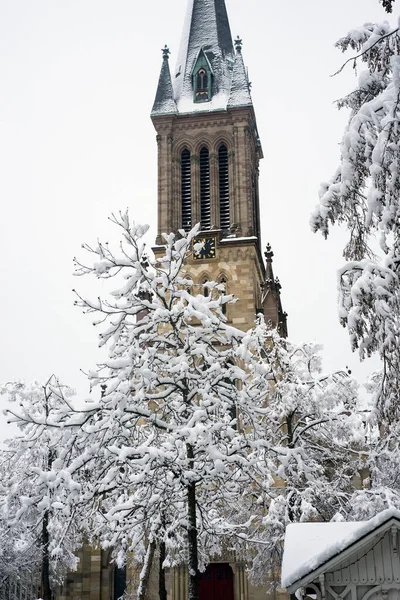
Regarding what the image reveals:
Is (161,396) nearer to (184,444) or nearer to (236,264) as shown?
(184,444)

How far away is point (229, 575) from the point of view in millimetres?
31922

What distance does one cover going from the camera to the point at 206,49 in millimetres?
44594

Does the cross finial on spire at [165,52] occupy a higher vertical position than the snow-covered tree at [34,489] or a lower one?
higher

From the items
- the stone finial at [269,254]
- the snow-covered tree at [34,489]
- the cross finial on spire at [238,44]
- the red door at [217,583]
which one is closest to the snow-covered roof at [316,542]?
the snow-covered tree at [34,489]

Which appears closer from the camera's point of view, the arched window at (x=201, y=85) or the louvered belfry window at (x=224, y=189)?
the louvered belfry window at (x=224, y=189)

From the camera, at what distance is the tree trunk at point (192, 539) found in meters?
13.7

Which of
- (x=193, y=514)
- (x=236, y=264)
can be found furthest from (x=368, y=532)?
(x=236, y=264)

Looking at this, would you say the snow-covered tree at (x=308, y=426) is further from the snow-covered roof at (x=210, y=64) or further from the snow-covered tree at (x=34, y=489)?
the snow-covered roof at (x=210, y=64)

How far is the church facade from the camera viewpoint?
35.5 metres

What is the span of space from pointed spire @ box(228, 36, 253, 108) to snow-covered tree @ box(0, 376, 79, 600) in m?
19.4

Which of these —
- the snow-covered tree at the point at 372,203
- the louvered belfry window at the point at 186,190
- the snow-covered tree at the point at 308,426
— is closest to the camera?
the snow-covered tree at the point at 372,203

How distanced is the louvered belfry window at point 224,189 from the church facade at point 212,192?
51 mm

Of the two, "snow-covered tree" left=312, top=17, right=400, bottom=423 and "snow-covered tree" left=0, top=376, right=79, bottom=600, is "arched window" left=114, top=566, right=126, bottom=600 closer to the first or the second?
"snow-covered tree" left=0, top=376, right=79, bottom=600

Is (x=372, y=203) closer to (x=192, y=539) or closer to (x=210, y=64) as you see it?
(x=192, y=539)
